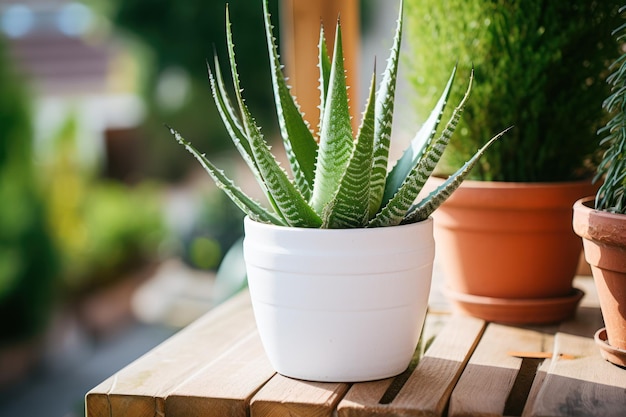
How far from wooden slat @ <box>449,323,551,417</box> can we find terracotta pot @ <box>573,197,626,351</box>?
13 centimetres

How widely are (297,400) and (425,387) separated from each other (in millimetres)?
158

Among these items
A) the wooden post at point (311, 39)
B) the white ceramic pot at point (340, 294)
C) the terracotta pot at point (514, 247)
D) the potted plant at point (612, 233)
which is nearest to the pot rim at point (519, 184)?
the terracotta pot at point (514, 247)

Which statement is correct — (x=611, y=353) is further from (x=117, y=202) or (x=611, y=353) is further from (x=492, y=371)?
(x=117, y=202)

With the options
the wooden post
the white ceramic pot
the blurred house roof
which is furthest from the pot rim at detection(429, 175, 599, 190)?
the blurred house roof

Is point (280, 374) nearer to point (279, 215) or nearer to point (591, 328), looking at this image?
point (279, 215)

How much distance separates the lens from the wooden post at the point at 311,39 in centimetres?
194

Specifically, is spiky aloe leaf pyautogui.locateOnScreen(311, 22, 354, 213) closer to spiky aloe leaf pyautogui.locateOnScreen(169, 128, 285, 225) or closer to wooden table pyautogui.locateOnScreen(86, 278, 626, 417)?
spiky aloe leaf pyautogui.locateOnScreen(169, 128, 285, 225)

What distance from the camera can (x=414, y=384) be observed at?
0.96m

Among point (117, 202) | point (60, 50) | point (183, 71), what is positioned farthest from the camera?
point (60, 50)

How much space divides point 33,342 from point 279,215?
4.29 m

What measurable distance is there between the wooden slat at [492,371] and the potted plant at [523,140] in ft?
0.22

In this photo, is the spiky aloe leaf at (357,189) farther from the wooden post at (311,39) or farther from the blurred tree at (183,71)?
the blurred tree at (183,71)

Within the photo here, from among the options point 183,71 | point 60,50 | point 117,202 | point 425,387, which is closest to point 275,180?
point 425,387

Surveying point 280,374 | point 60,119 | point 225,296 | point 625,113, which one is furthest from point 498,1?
point 60,119
